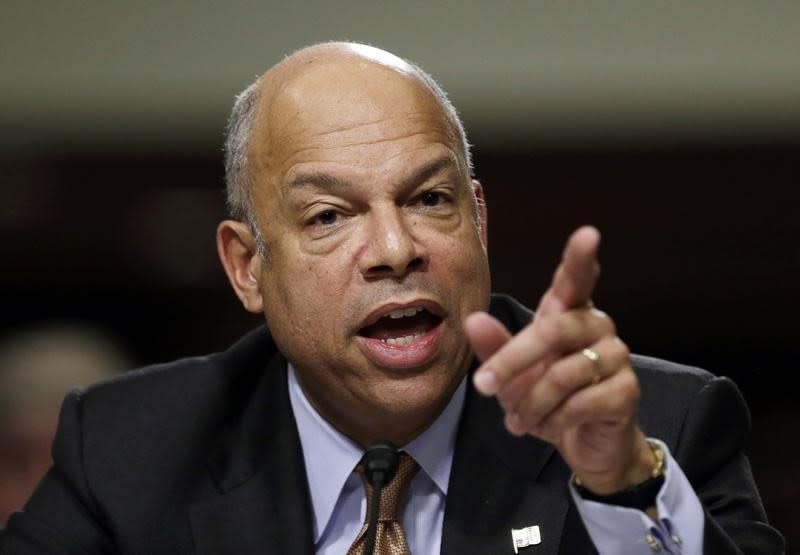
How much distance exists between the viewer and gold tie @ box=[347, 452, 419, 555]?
2.22 meters

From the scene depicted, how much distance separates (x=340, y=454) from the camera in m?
2.40

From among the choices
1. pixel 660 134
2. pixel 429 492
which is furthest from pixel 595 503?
pixel 660 134

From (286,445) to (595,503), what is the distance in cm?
79

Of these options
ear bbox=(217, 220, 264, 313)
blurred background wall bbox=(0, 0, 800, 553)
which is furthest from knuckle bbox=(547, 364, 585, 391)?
blurred background wall bbox=(0, 0, 800, 553)

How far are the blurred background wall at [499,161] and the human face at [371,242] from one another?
7.80 ft

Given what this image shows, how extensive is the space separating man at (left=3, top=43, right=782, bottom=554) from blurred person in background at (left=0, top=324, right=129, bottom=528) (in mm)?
1123

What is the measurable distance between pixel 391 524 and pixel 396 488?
70 millimetres

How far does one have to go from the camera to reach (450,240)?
2225 millimetres

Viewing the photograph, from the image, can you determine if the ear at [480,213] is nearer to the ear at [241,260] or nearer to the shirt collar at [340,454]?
the shirt collar at [340,454]

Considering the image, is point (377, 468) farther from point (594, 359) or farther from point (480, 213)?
point (480, 213)

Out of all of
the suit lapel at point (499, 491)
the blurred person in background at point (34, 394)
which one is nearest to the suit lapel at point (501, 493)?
the suit lapel at point (499, 491)

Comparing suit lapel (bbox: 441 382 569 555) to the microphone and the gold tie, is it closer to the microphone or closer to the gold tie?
the gold tie

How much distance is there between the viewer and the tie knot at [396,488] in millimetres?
2256

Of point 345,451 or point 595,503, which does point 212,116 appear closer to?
point 345,451
